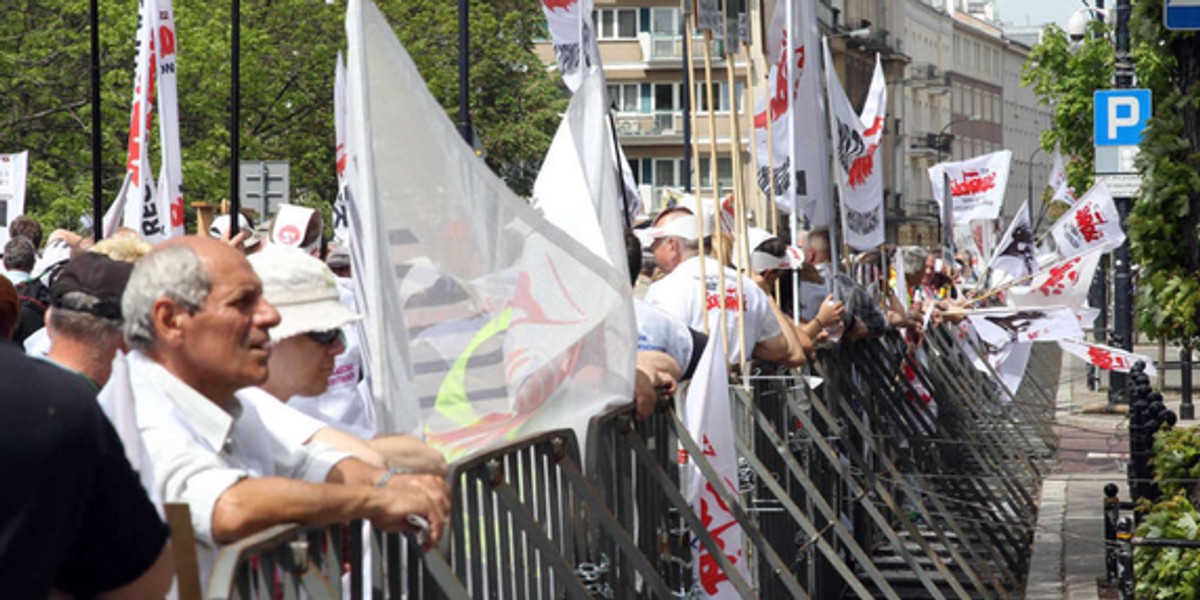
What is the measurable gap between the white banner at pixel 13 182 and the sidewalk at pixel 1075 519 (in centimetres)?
872

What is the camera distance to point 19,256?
1199 centimetres

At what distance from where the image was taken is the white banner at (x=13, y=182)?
1919 cm

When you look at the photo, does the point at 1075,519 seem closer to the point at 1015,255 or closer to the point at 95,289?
the point at 1015,255

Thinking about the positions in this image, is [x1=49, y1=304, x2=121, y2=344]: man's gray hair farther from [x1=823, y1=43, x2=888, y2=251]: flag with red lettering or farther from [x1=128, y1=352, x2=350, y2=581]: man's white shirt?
[x1=823, y1=43, x2=888, y2=251]: flag with red lettering

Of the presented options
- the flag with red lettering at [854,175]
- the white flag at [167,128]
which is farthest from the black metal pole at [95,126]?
the flag with red lettering at [854,175]

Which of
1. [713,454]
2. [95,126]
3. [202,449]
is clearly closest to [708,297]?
[713,454]

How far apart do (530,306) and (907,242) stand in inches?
4451

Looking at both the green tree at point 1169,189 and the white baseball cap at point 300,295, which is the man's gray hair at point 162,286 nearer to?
the white baseball cap at point 300,295

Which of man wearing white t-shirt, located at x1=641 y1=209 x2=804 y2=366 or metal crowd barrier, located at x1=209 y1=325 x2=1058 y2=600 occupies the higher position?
man wearing white t-shirt, located at x1=641 y1=209 x2=804 y2=366

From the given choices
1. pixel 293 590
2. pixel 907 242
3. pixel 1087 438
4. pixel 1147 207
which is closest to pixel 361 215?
pixel 293 590

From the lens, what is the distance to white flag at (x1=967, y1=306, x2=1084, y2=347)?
15078 mm

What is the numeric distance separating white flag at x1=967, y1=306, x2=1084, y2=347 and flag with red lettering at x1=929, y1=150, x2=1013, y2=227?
9402mm

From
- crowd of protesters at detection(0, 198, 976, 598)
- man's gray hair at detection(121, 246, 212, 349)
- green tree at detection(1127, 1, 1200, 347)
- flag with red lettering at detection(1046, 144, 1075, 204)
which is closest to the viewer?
crowd of protesters at detection(0, 198, 976, 598)

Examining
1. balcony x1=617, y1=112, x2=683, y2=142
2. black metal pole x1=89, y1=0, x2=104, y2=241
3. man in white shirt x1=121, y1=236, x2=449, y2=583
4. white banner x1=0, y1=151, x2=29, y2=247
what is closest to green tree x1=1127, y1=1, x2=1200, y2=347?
man in white shirt x1=121, y1=236, x2=449, y2=583
